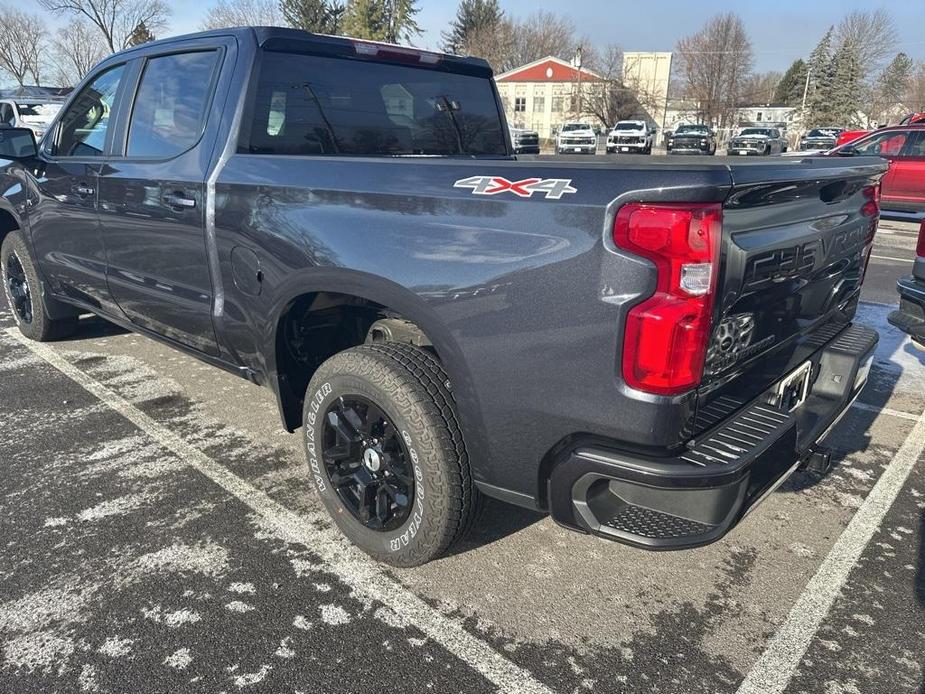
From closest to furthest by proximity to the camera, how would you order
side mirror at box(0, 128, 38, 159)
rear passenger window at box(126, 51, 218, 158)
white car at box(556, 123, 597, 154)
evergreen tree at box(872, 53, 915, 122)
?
1. rear passenger window at box(126, 51, 218, 158)
2. side mirror at box(0, 128, 38, 159)
3. white car at box(556, 123, 597, 154)
4. evergreen tree at box(872, 53, 915, 122)

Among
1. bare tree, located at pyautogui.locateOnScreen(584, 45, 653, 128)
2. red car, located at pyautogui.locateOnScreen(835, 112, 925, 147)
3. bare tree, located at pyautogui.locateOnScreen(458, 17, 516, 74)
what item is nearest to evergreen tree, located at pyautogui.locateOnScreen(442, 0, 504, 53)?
bare tree, located at pyautogui.locateOnScreen(458, 17, 516, 74)

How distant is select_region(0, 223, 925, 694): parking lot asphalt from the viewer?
2.05 metres

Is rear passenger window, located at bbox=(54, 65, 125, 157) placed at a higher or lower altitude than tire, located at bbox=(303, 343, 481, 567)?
higher

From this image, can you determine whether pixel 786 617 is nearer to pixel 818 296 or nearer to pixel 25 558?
pixel 818 296

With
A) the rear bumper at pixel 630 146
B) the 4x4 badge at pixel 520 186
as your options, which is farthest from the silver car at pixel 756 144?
the 4x4 badge at pixel 520 186

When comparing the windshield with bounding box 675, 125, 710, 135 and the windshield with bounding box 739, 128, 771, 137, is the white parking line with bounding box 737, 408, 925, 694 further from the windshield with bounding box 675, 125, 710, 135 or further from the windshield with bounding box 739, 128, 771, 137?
the windshield with bounding box 739, 128, 771, 137

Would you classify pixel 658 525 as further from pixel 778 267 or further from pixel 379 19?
pixel 379 19

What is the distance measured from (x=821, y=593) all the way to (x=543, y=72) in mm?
66728

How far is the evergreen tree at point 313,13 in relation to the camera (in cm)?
5384

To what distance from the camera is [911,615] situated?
2309 millimetres

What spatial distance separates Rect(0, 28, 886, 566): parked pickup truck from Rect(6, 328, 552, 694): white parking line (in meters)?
0.11

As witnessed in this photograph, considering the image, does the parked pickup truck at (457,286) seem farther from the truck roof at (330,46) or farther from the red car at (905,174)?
the red car at (905,174)

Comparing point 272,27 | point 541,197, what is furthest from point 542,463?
point 272,27

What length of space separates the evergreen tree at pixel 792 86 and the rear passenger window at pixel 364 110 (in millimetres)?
79910
